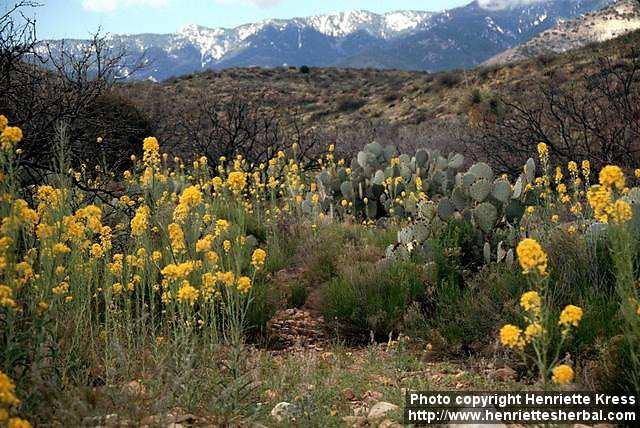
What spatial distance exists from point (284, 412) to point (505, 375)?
1376mm

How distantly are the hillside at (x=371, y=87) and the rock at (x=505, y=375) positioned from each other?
1463 cm

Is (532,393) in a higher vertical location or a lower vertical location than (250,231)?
lower

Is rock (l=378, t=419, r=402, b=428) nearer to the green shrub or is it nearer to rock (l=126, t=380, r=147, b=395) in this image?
rock (l=126, t=380, r=147, b=395)

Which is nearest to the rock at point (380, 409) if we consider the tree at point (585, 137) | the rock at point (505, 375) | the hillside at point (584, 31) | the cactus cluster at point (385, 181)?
the rock at point (505, 375)

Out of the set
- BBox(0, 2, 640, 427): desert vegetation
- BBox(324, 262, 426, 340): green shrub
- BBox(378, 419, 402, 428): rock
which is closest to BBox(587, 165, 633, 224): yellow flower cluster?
BBox(0, 2, 640, 427): desert vegetation

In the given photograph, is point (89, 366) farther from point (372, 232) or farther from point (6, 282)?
point (372, 232)

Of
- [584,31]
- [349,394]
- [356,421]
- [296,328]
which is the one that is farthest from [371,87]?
[356,421]

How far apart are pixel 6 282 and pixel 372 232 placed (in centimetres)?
423

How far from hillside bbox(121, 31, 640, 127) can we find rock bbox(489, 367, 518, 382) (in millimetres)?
14627

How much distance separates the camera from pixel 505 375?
10.7ft

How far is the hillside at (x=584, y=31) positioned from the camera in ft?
153

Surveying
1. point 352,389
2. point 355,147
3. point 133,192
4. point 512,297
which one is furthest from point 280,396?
point 355,147

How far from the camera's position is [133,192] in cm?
640

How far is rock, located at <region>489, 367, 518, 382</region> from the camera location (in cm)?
324
